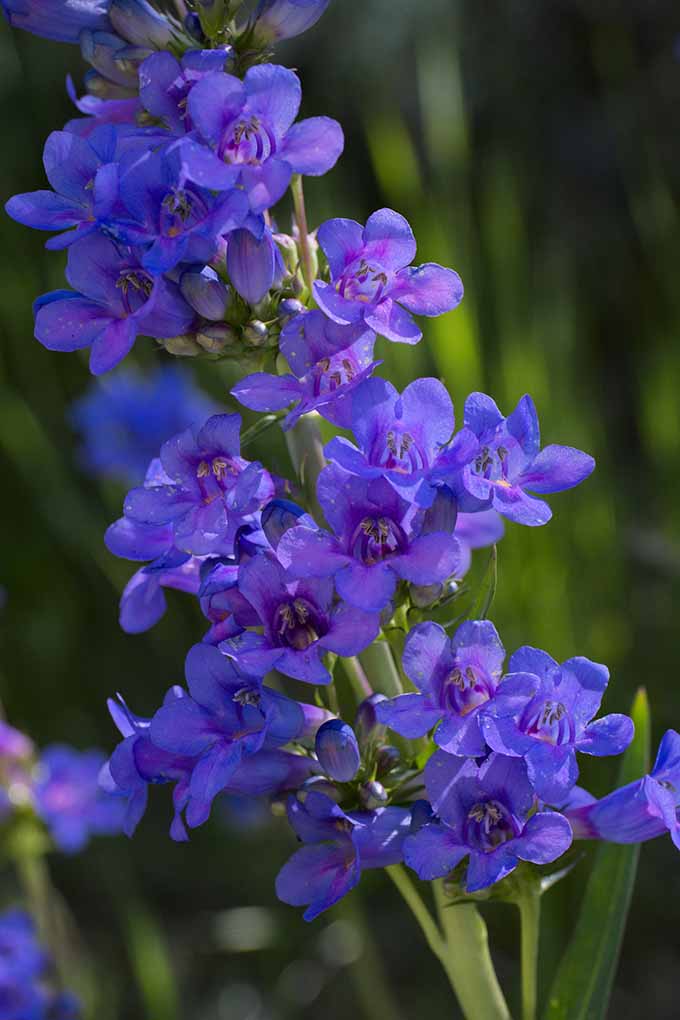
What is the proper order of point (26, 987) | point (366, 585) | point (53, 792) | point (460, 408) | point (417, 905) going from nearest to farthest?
point (366, 585) < point (417, 905) < point (26, 987) < point (53, 792) < point (460, 408)

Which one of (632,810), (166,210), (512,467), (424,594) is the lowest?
(632,810)

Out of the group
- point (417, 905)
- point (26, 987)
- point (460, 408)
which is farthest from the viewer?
point (460, 408)

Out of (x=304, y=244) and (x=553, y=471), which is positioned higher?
(x=304, y=244)

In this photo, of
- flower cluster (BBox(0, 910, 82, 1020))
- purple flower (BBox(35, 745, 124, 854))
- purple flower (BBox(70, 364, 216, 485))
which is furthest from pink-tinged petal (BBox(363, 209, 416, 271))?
purple flower (BBox(70, 364, 216, 485))

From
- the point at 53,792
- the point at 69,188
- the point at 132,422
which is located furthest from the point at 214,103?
the point at 132,422

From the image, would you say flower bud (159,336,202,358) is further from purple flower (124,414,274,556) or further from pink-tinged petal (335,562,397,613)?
pink-tinged petal (335,562,397,613)

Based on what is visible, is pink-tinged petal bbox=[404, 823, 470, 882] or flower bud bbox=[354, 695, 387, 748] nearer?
pink-tinged petal bbox=[404, 823, 470, 882]

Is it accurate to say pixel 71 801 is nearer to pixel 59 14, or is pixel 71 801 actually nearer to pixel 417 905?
pixel 417 905

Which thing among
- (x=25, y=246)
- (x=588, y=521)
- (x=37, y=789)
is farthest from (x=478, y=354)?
(x=25, y=246)
